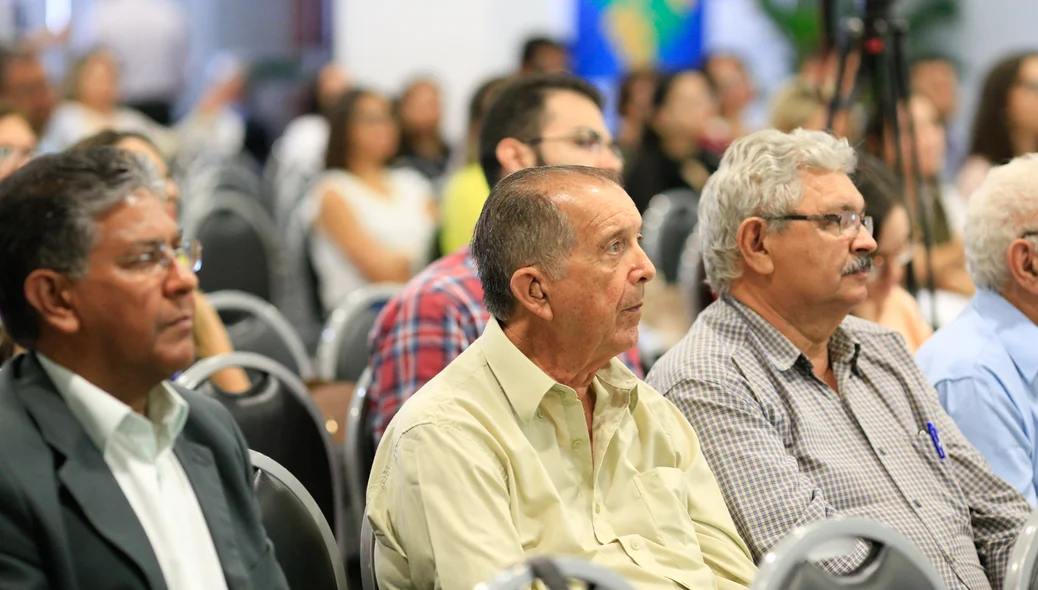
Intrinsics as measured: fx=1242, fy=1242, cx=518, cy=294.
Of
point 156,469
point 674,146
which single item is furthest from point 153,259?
point 674,146

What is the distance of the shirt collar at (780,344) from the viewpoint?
7.50 ft

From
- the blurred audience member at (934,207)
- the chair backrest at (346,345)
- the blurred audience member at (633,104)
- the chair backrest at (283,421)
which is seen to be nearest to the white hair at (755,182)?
the chair backrest at (283,421)

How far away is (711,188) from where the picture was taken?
2447 millimetres

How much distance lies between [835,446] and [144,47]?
7507 millimetres

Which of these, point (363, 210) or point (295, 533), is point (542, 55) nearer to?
point (363, 210)

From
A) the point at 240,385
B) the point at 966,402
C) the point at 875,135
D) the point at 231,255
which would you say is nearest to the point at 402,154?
the point at 231,255

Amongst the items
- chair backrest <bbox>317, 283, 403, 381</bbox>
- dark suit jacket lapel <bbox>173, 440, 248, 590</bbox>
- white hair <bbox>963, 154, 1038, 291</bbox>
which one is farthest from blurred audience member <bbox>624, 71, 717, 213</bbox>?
dark suit jacket lapel <bbox>173, 440, 248, 590</bbox>

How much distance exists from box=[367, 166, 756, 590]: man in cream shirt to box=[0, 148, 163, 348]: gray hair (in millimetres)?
522

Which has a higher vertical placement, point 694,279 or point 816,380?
point 816,380

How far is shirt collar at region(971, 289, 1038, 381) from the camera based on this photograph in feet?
8.17

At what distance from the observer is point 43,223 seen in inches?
61.2

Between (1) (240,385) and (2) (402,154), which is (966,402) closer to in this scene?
(1) (240,385)

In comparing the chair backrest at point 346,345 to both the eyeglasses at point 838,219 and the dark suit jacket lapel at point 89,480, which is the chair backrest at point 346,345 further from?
the dark suit jacket lapel at point 89,480

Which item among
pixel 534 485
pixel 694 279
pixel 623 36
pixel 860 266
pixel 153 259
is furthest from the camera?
pixel 623 36
